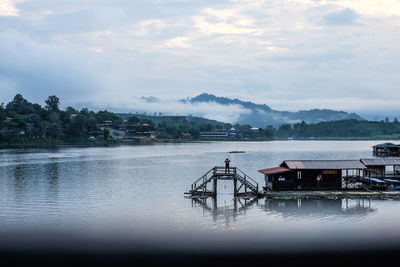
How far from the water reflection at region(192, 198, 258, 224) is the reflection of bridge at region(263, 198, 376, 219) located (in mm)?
2231

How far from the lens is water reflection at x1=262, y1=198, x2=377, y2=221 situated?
3978 cm

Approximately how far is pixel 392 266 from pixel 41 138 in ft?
597

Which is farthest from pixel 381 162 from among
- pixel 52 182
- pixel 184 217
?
pixel 52 182

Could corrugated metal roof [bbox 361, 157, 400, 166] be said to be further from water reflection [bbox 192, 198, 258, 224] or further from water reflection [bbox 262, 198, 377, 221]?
water reflection [bbox 192, 198, 258, 224]

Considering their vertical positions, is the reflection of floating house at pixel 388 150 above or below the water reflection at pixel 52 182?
above

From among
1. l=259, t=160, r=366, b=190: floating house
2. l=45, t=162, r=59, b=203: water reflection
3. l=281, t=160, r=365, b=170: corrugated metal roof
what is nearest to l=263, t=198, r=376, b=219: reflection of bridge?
l=259, t=160, r=366, b=190: floating house

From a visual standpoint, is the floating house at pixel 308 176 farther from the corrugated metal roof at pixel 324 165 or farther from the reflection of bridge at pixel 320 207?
the reflection of bridge at pixel 320 207

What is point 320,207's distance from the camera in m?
43.0

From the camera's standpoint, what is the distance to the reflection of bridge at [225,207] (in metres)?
41.1

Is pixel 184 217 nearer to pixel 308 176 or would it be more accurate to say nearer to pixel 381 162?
pixel 308 176

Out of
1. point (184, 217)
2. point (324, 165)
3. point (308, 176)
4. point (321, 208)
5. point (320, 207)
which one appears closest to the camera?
point (184, 217)

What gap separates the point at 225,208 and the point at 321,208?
32.9 ft

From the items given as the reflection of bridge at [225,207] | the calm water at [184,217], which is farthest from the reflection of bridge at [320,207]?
the reflection of bridge at [225,207]

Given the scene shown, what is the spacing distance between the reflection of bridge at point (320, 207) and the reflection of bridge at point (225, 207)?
7.16 ft
